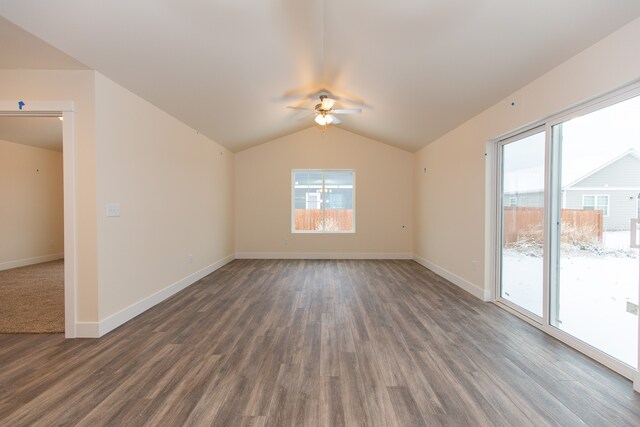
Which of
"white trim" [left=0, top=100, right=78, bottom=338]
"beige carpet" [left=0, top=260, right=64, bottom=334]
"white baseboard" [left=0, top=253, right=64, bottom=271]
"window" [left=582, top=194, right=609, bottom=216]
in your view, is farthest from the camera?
"white baseboard" [left=0, top=253, right=64, bottom=271]

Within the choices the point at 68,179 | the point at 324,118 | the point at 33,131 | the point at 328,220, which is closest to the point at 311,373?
the point at 68,179

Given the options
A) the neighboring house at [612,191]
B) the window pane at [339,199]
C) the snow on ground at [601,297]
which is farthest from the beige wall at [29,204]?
the neighboring house at [612,191]

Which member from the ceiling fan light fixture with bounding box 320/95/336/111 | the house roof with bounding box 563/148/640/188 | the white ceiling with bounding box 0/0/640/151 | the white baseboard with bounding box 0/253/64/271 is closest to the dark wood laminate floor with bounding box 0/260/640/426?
the house roof with bounding box 563/148/640/188

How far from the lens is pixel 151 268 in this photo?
11.8 feet

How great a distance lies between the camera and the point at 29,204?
20.2 ft

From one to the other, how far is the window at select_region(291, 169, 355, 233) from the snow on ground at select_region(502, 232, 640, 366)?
437cm

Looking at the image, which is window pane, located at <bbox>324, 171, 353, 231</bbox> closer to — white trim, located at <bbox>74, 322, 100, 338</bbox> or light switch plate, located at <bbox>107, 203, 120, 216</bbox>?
light switch plate, located at <bbox>107, 203, 120, 216</bbox>

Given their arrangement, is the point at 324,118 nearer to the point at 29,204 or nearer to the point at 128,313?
the point at 128,313

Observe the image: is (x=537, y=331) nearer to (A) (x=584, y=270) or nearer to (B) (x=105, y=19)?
(A) (x=584, y=270)

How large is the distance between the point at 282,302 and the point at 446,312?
1982mm

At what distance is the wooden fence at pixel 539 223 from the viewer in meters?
2.48

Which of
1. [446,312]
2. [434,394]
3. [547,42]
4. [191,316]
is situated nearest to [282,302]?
[191,316]

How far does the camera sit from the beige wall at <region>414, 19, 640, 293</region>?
2.13m

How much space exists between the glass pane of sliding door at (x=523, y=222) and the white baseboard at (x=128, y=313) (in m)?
4.33
